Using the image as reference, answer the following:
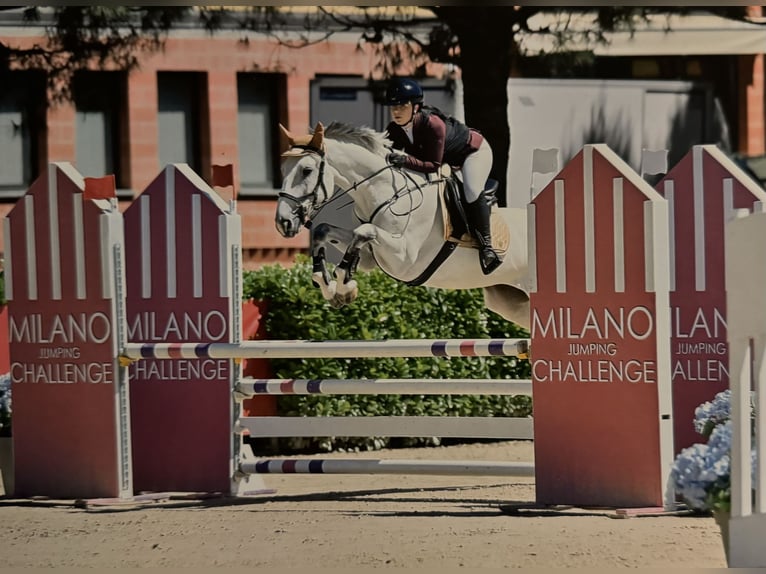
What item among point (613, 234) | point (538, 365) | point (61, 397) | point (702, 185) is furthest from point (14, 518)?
point (702, 185)

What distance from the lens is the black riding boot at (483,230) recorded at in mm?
6316

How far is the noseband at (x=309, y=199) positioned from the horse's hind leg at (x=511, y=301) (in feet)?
3.47

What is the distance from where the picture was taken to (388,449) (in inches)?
309

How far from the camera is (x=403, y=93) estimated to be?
611 centimetres

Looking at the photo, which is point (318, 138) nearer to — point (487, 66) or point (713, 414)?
point (713, 414)

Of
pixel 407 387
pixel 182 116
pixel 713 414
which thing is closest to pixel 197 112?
pixel 182 116

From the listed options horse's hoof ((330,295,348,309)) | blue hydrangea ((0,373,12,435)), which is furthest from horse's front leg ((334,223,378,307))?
blue hydrangea ((0,373,12,435))

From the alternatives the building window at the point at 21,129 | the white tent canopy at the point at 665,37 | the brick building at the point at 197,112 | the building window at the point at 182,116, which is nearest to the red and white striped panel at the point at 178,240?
the brick building at the point at 197,112

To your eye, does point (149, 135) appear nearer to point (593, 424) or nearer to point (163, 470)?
point (163, 470)

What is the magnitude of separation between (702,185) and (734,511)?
1.90 metres

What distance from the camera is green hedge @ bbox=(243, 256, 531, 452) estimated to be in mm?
7441

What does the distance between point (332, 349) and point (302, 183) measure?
64 cm

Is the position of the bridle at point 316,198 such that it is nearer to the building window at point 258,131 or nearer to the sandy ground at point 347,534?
the sandy ground at point 347,534

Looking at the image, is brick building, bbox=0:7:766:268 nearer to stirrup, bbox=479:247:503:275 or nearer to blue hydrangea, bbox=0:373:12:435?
blue hydrangea, bbox=0:373:12:435
